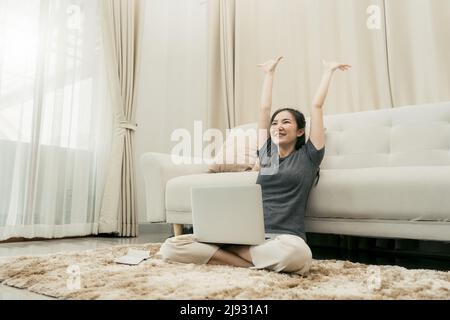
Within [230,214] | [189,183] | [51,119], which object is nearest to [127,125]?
[51,119]

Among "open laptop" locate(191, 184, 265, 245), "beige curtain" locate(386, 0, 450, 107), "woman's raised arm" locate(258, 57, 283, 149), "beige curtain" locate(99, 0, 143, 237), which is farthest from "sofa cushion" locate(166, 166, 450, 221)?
"beige curtain" locate(99, 0, 143, 237)

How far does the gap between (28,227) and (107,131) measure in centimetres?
94

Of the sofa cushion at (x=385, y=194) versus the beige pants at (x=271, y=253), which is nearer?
the beige pants at (x=271, y=253)

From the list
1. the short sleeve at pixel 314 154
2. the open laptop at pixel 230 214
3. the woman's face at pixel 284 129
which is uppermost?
the woman's face at pixel 284 129

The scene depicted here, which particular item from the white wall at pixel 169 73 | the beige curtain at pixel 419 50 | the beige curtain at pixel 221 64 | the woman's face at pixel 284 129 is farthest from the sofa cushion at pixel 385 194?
the white wall at pixel 169 73

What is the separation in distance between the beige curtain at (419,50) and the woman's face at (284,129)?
45.4 inches

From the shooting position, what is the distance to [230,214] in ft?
3.75

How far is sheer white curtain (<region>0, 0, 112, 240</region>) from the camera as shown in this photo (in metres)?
2.23

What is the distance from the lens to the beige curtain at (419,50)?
2.22 m

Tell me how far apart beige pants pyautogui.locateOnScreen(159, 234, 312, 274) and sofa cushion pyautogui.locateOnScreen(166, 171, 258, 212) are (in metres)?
0.57

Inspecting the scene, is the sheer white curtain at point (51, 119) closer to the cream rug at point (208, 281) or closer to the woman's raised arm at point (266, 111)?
the cream rug at point (208, 281)

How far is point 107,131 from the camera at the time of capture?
283cm

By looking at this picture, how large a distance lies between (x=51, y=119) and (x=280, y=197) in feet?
6.01

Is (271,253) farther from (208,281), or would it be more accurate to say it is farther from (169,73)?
(169,73)
